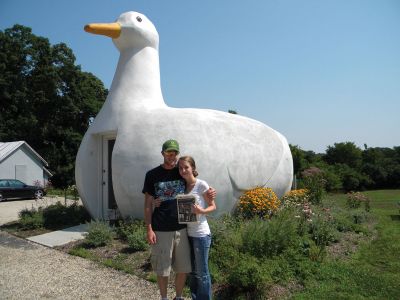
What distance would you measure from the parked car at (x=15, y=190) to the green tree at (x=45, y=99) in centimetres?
887

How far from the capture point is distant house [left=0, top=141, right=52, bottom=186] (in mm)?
22453

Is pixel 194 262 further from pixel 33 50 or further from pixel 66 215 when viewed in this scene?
pixel 33 50

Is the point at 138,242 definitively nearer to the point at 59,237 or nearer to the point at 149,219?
the point at 59,237

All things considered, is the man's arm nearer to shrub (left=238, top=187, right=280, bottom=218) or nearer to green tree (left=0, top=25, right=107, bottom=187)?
shrub (left=238, top=187, right=280, bottom=218)

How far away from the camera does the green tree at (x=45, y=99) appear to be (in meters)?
28.6

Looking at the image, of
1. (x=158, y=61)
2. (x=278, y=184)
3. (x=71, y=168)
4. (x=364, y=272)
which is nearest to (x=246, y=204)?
(x=278, y=184)

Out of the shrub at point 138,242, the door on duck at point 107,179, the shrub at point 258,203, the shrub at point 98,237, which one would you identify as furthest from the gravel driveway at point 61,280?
the shrub at point 258,203

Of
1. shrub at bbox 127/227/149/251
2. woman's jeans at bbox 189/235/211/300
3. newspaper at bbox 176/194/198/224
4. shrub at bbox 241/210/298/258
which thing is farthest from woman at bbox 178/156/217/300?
shrub at bbox 127/227/149/251

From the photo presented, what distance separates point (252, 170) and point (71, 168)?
2291 cm

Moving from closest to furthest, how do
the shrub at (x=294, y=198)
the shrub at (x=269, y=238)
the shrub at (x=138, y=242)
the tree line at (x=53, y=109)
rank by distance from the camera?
the shrub at (x=269, y=238) < the shrub at (x=138, y=242) < the shrub at (x=294, y=198) < the tree line at (x=53, y=109)

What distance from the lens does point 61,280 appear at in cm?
506

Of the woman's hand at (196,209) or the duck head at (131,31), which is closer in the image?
the woman's hand at (196,209)

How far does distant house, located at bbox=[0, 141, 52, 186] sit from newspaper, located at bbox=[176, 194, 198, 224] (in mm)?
20574

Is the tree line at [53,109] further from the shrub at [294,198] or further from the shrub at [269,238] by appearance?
the shrub at [269,238]
